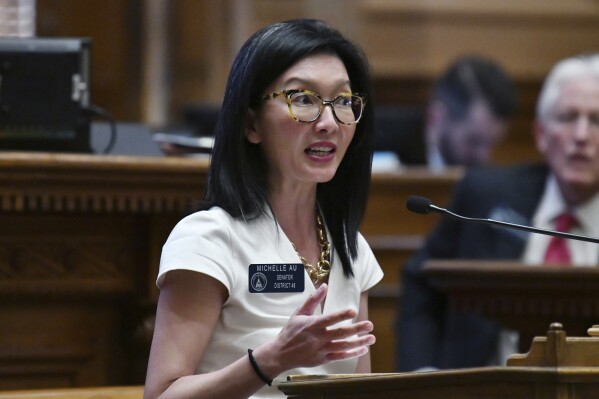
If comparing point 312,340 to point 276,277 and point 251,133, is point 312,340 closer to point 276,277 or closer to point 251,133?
point 276,277

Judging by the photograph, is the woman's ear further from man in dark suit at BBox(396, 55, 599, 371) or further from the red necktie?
the red necktie

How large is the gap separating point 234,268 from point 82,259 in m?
0.93

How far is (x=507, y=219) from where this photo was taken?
4.21 meters

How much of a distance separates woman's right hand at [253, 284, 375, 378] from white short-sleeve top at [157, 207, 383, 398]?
0.72 feet

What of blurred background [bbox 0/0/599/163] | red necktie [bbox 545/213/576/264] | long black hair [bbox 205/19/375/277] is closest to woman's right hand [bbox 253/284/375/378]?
long black hair [bbox 205/19/375/277]

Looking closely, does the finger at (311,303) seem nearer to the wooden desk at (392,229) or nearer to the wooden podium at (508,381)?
the wooden podium at (508,381)

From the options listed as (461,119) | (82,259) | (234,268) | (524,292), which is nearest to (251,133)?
(234,268)

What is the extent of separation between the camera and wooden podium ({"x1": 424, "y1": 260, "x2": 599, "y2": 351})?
3.59 metres

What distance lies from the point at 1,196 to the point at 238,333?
90 centimetres

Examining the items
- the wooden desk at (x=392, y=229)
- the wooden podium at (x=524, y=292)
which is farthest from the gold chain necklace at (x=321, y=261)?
the wooden desk at (x=392, y=229)

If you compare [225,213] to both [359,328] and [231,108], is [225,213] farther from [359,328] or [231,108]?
[359,328]

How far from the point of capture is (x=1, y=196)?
291cm

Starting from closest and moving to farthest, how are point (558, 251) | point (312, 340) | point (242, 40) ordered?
1. point (312, 340)
2. point (558, 251)
3. point (242, 40)

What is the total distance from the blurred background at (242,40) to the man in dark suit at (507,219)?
2989 mm
